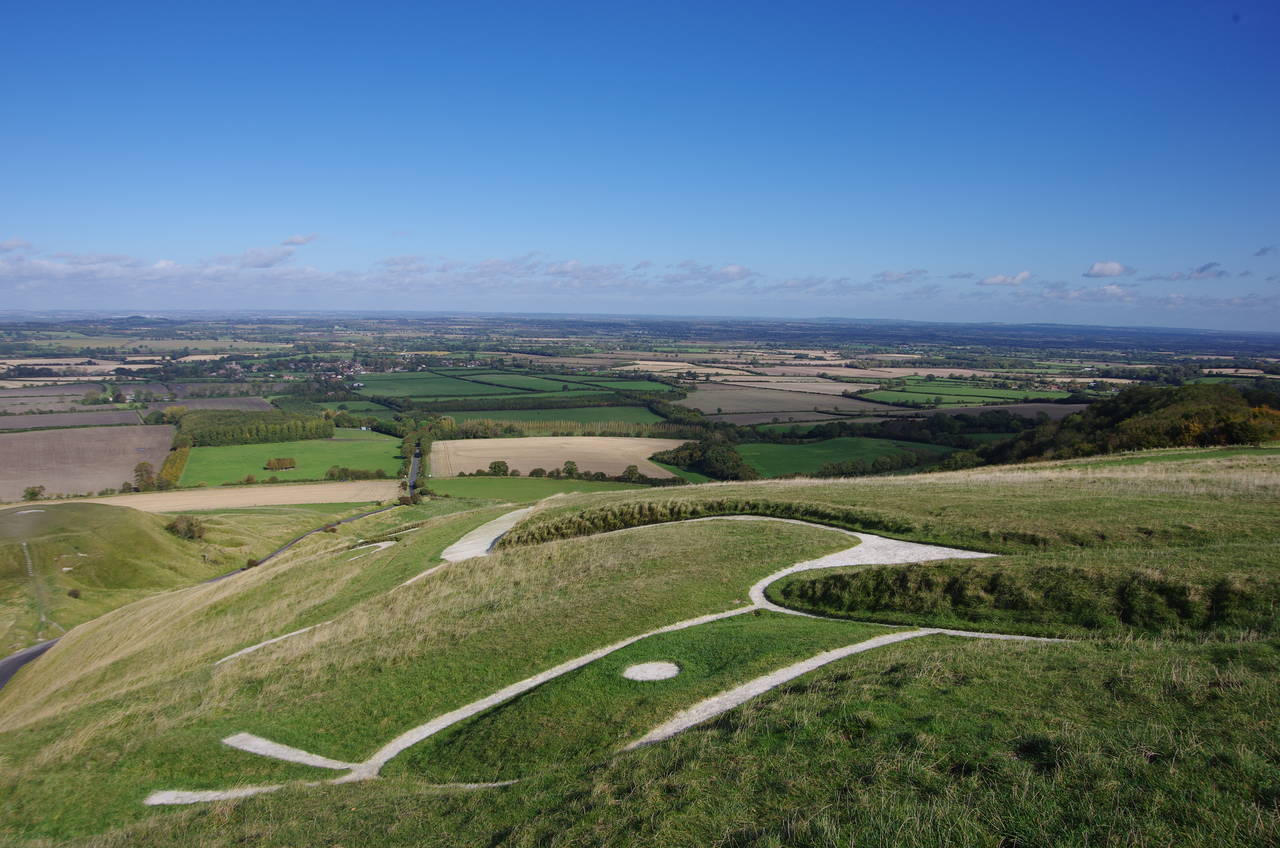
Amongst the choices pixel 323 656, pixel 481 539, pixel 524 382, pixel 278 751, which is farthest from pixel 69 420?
pixel 278 751

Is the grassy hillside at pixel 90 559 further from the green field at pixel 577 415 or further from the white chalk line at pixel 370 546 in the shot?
the green field at pixel 577 415

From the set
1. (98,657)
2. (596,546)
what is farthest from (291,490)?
(596,546)

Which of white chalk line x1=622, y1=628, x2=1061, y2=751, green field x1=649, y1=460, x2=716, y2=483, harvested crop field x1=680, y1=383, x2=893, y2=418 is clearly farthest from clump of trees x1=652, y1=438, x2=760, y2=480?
white chalk line x1=622, y1=628, x2=1061, y2=751

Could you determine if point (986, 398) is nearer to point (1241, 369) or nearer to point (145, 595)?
point (1241, 369)

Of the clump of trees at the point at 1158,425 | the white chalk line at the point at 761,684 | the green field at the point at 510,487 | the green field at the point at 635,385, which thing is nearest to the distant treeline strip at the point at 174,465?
the green field at the point at 510,487

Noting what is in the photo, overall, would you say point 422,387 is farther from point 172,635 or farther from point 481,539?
point 172,635

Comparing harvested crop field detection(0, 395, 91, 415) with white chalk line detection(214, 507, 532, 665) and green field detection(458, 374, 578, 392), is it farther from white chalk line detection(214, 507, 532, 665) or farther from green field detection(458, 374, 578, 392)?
white chalk line detection(214, 507, 532, 665)
